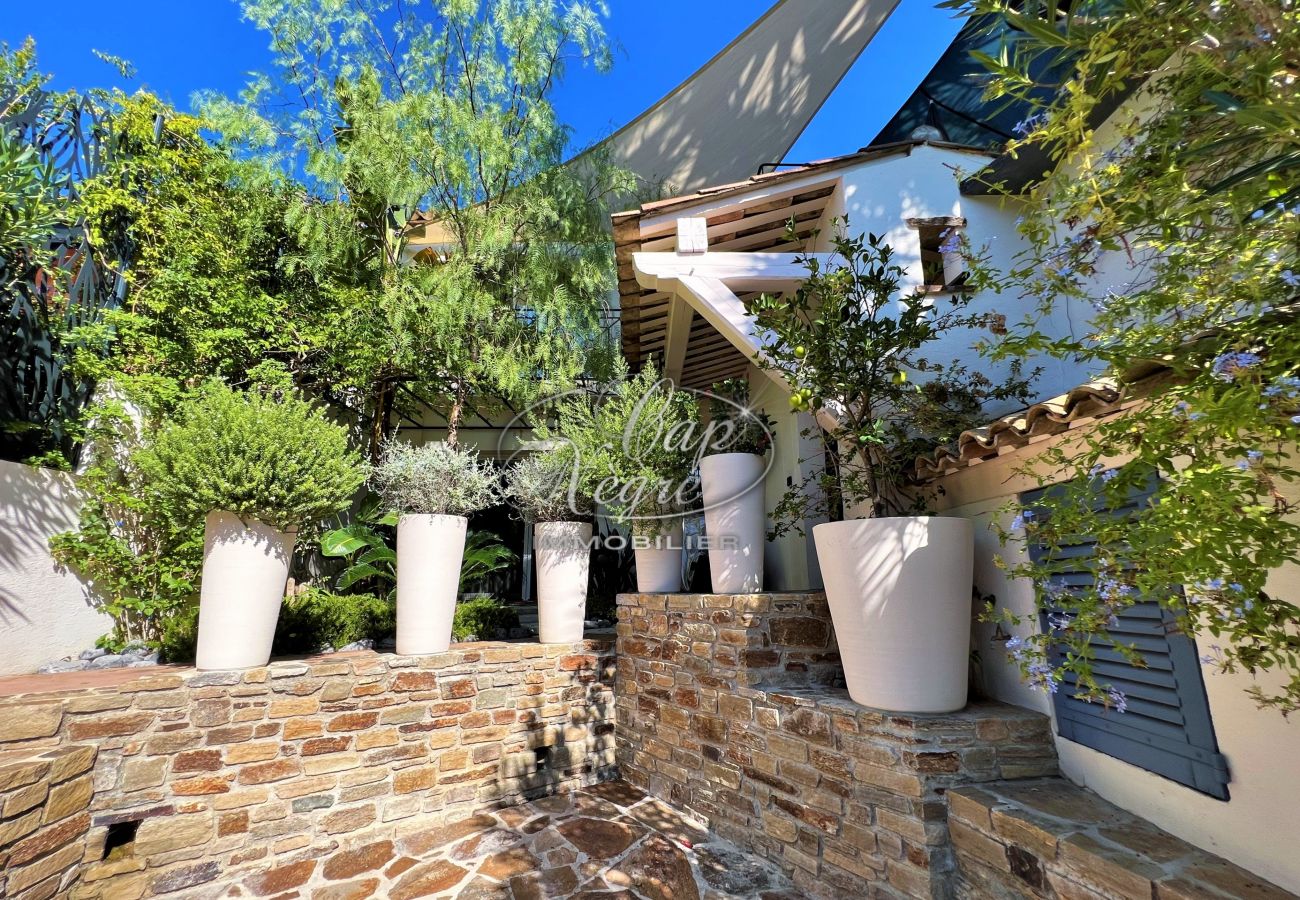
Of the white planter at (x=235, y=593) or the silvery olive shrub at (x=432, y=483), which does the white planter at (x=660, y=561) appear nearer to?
the silvery olive shrub at (x=432, y=483)

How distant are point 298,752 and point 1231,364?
4468mm

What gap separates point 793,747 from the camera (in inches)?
113

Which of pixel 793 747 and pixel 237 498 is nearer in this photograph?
pixel 793 747

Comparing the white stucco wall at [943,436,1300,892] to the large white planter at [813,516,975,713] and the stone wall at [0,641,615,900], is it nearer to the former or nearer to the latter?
the large white planter at [813,516,975,713]

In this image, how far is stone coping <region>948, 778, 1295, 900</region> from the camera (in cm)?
161

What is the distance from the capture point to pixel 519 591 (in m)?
8.11

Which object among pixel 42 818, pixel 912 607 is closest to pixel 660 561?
pixel 912 607

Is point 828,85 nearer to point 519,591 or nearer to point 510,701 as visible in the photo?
point 510,701

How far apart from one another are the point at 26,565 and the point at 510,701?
3.33 meters

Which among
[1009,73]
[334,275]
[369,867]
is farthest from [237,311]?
[1009,73]

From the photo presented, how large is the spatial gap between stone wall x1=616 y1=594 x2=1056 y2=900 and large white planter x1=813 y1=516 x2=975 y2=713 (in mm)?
129

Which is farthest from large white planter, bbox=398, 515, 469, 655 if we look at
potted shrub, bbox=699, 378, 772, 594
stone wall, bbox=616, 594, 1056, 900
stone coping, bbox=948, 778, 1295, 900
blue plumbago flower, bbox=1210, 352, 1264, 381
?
blue plumbago flower, bbox=1210, 352, 1264, 381

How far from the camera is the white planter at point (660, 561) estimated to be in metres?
4.23

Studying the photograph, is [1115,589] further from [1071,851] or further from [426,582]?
[426,582]
